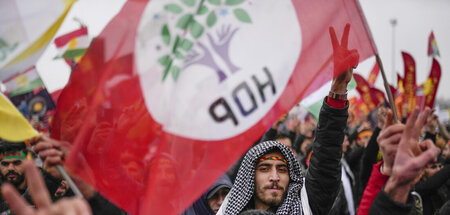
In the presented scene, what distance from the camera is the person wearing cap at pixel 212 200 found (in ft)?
11.7

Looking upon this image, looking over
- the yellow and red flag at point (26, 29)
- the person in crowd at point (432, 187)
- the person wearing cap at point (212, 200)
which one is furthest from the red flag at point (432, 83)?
the yellow and red flag at point (26, 29)

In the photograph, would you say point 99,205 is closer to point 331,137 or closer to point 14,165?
point 331,137

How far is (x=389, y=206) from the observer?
1902 millimetres

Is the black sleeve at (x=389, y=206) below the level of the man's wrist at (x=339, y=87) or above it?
below

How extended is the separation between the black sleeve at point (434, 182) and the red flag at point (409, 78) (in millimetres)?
2510

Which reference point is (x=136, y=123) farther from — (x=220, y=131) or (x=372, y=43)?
(x=372, y=43)

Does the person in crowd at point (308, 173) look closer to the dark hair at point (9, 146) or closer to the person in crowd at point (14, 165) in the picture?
the person in crowd at point (14, 165)

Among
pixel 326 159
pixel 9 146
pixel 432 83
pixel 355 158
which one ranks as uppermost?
pixel 9 146

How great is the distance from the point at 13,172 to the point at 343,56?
305 centimetres

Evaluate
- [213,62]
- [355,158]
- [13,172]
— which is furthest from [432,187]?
[13,172]

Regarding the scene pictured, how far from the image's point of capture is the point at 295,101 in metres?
2.37

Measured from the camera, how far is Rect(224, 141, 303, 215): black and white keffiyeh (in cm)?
271

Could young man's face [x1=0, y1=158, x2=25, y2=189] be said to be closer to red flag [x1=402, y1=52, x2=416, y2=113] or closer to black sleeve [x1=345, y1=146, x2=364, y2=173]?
black sleeve [x1=345, y1=146, x2=364, y2=173]

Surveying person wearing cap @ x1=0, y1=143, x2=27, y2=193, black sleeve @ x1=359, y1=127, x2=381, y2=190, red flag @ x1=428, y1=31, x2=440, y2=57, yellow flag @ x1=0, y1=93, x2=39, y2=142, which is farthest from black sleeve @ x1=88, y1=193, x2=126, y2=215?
red flag @ x1=428, y1=31, x2=440, y2=57
